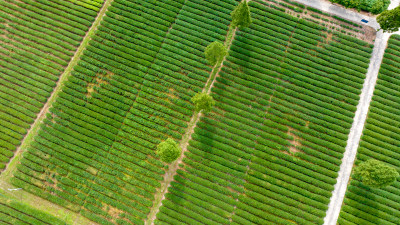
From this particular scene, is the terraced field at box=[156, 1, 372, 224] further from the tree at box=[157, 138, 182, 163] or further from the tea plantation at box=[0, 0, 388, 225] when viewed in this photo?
the tree at box=[157, 138, 182, 163]

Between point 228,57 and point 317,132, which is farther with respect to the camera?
point 228,57

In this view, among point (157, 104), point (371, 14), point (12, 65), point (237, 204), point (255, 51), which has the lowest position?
point (237, 204)

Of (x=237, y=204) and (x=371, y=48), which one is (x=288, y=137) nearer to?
(x=237, y=204)

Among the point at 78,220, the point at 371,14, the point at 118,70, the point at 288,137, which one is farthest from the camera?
the point at 371,14

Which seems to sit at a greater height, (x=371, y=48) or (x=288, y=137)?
(x=371, y=48)

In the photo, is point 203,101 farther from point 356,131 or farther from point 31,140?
point 31,140

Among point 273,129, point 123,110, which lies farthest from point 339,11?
point 123,110

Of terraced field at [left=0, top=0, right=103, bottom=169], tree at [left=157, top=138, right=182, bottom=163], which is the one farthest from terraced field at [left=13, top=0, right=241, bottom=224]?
tree at [left=157, top=138, right=182, bottom=163]

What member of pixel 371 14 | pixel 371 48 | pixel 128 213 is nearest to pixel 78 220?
pixel 128 213
